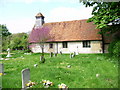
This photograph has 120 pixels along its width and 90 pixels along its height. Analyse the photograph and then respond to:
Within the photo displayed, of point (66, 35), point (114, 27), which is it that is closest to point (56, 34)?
point (66, 35)

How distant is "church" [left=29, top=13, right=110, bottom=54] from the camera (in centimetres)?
2486

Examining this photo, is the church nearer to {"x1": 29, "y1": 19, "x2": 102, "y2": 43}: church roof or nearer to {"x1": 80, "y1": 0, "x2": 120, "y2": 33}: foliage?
{"x1": 29, "y1": 19, "x2": 102, "y2": 43}: church roof

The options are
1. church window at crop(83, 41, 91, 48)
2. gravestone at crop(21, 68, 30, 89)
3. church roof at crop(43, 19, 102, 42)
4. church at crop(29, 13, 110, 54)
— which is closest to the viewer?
gravestone at crop(21, 68, 30, 89)

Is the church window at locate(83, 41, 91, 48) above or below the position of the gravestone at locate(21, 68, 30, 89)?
above

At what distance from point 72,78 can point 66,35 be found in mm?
20395

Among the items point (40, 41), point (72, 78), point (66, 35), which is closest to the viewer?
point (72, 78)

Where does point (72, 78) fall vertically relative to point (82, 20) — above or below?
below

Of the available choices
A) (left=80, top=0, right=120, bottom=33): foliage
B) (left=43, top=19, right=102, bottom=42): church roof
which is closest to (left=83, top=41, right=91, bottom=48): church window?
(left=43, top=19, right=102, bottom=42): church roof

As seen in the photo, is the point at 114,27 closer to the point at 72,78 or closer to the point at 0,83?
the point at 72,78

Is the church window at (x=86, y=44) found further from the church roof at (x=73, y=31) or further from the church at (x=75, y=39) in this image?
the church roof at (x=73, y=31)

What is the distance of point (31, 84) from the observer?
6.42 metres

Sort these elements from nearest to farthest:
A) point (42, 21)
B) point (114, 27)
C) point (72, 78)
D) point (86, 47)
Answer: point (72, 78), point (114, 27), point (86, 47), point (42, 21)

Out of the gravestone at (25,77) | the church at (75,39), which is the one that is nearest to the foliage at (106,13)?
the church at (75,39)

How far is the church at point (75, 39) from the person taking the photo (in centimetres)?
2486
